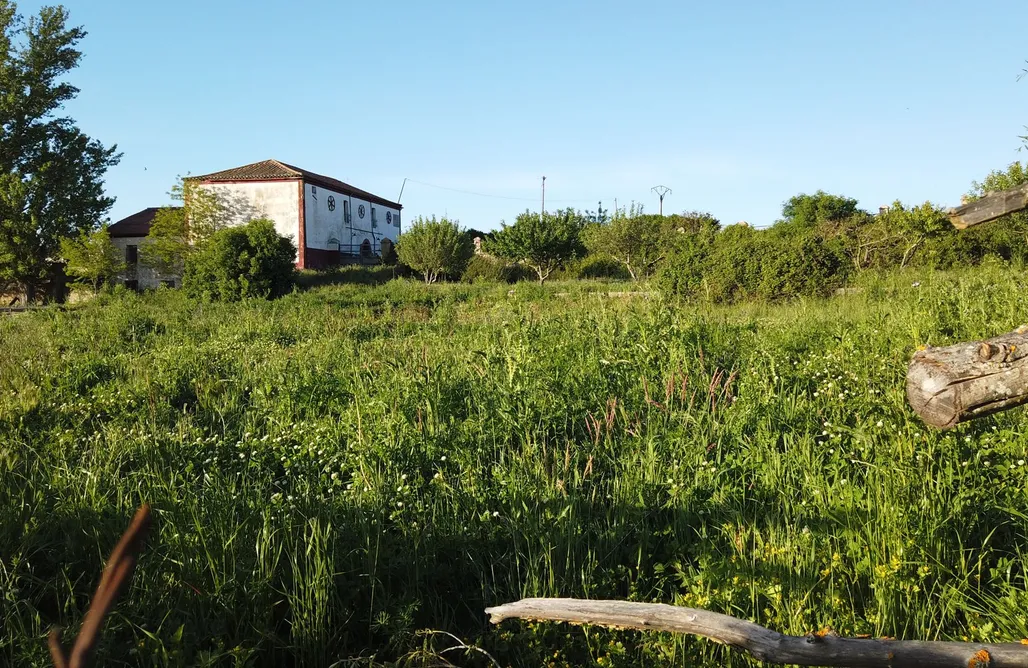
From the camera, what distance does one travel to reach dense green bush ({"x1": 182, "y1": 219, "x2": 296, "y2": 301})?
26.6 m

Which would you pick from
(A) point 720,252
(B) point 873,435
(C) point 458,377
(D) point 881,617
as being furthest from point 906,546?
(A) point 720,252

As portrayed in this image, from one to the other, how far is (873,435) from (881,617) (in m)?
1.65

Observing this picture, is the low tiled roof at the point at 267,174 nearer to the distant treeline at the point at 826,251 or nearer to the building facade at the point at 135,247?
the building facade at the point at 135,247

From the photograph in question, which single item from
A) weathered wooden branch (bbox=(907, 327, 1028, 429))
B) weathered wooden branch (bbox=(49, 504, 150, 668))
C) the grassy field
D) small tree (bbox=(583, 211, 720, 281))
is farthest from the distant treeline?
small tree (bbox=(583, 211, 720, 281))

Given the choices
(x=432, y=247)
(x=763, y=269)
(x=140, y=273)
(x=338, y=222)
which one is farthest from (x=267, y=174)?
(x=763, y=269)

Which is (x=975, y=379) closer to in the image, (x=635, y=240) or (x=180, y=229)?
(x=635, y=240)

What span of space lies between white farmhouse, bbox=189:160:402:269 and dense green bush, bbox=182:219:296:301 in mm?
12165

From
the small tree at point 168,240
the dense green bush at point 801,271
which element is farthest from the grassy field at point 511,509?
the small tree at point 168,240

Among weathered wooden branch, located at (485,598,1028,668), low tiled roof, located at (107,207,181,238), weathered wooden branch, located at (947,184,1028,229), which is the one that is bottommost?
weathered wooden branch, located at (485,598,1028,668)

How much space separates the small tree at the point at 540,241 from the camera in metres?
37.2

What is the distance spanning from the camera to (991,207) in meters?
2.50

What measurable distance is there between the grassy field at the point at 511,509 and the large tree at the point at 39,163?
34079 millimetres

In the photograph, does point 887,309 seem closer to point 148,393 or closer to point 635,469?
point 635,469

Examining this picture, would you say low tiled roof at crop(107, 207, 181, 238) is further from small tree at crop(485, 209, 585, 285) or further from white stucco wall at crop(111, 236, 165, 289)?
small tree at crop(485, 209, 585, 285)
